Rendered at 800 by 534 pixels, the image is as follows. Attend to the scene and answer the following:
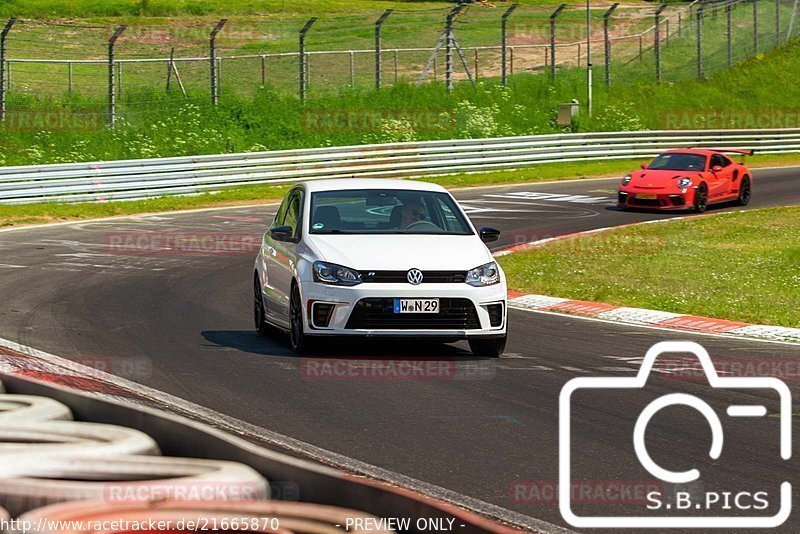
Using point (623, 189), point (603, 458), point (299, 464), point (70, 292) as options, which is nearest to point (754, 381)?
point (603, 458)

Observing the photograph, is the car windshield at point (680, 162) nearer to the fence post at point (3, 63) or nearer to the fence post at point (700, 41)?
the fence post at point (3, 63)

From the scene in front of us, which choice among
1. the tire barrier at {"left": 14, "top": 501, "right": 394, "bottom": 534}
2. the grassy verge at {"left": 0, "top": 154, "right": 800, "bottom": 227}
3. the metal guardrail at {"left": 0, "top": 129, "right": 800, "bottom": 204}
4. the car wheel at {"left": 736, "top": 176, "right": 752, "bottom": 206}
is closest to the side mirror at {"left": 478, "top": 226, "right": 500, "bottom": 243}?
the tire barrier at {"left": 14, "top": 501, "right": 394, "bottom": 534}

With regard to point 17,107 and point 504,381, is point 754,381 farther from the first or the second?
point 17,107

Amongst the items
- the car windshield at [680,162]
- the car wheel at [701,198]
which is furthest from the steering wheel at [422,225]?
the car windshield at [680,162]

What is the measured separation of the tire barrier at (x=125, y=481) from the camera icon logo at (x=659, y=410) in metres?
1.70

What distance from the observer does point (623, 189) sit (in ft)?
95.0

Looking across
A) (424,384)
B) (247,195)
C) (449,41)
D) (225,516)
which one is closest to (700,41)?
(449,41)

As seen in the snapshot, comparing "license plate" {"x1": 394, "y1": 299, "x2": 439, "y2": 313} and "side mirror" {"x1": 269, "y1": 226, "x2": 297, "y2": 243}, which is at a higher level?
"side mirror" {"x1": 269, "y1": 226, "x2": 297, "y2": 243}

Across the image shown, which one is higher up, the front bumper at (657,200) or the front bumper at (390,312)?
the front bumper at (390,312)

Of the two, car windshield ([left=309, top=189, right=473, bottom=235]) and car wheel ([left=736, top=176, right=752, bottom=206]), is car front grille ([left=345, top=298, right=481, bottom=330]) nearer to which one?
car windshield ([left=309, top=189, right=473, bottom=235])

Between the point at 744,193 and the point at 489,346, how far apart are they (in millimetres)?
19916

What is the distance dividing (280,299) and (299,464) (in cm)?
708

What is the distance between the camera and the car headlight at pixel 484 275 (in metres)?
11.9

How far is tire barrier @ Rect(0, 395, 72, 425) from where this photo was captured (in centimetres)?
711
